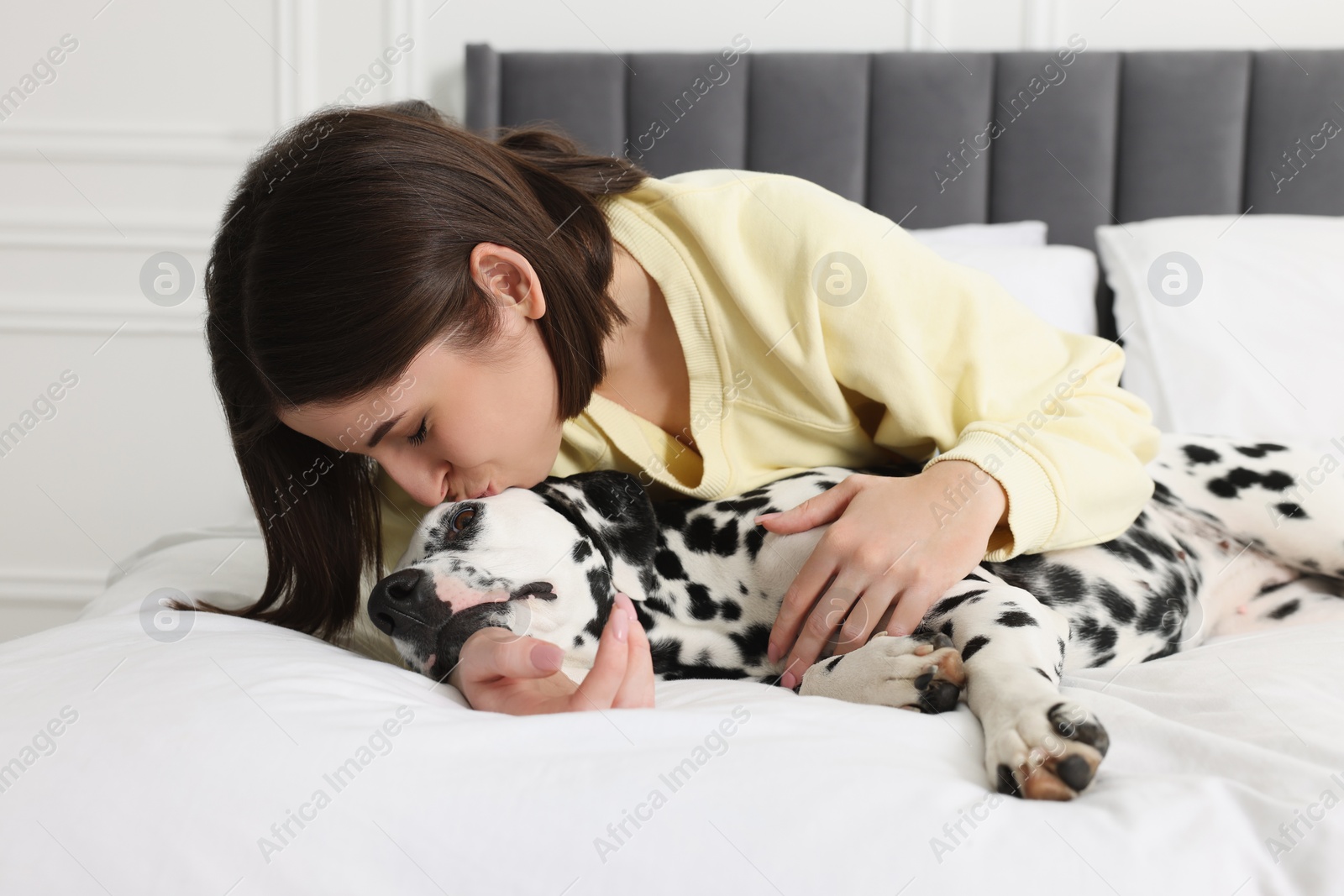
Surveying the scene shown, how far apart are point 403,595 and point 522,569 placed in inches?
5.7

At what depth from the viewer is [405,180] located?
1.21m

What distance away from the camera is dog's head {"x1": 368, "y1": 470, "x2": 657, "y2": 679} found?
3.66 ft

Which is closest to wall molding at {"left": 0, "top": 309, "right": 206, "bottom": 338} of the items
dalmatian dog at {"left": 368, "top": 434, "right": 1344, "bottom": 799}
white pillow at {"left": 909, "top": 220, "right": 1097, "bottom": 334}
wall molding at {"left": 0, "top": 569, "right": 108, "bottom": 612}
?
wall molding at {"left": 0, "top": 569, "right": 108, "bottom": 612}

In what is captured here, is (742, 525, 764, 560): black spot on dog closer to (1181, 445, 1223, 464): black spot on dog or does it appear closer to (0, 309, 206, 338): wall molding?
(1181, 445, 1223, 464): black spot on dog

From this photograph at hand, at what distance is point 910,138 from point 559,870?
237 centimetres

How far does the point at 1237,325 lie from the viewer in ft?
6.92

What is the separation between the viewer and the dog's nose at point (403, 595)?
1114 millimetres

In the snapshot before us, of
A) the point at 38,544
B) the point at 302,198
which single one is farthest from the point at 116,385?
the point at 302,198

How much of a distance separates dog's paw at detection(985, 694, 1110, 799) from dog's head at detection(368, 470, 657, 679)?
54cm

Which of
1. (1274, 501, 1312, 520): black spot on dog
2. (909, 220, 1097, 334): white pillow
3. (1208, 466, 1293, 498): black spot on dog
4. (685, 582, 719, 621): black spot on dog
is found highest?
(909, 220, 1097, 334): white pillow

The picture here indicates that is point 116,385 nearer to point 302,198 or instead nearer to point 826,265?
point 302,198

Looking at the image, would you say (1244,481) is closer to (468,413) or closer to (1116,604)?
(1116,604)

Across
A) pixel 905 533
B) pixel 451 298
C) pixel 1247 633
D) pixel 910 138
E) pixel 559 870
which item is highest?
pixel 910 138

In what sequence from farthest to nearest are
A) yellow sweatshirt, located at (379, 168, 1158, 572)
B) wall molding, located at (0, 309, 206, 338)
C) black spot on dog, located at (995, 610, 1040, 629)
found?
wall molding, located at (0, 309, 206, 338) → yellow sweatshirt, located at (379, 168, 1158, 572) → black spot on dog, located at (995, 610, 1040, 629)
